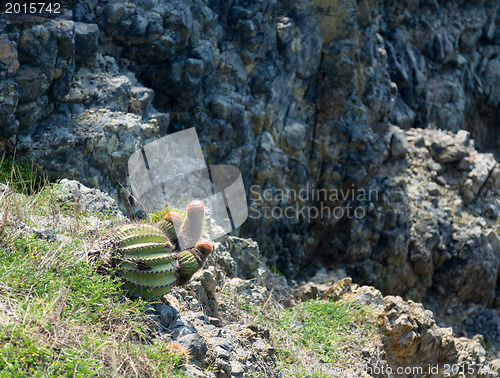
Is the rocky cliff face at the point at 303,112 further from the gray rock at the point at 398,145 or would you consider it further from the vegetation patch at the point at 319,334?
the vegetation patch at the point at 319,334

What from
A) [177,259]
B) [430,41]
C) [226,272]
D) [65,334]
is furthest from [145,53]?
[430,41]

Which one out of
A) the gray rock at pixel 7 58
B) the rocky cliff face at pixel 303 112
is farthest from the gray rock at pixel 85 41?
the gray rock at pixel 7 58

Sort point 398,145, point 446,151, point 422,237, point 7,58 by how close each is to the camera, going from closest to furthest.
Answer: point 7,58, point 422,237, point 398,145, point 446,151

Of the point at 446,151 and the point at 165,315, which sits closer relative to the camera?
the point at 165,315

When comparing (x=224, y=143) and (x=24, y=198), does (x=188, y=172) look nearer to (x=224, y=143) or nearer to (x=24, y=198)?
(x=224, y=143)

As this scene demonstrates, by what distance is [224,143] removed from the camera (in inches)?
347

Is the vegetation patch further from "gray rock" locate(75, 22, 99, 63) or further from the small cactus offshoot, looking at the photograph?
"gray rock" locate(75, 22, 99, 63)

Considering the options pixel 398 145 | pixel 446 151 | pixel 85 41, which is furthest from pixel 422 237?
pixel 85 41

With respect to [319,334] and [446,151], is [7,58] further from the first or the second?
[446,151]

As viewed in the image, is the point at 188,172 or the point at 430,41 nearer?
the point at 188,172

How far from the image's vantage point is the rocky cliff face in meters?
6.14

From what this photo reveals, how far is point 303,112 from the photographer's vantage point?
1049cm

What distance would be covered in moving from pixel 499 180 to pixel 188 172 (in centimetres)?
790

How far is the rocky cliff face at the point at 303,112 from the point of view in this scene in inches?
242
